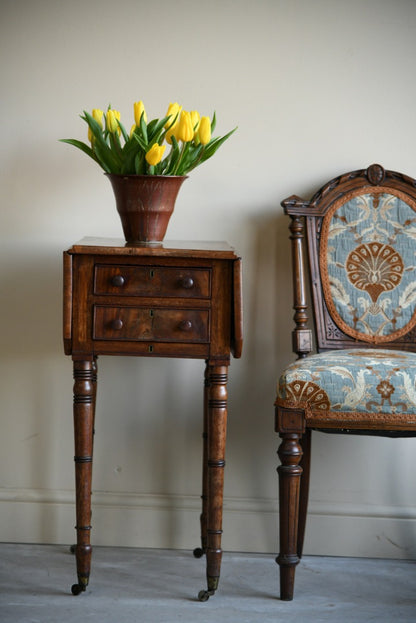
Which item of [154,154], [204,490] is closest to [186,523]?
[204,490]

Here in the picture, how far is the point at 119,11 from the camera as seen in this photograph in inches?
90.7

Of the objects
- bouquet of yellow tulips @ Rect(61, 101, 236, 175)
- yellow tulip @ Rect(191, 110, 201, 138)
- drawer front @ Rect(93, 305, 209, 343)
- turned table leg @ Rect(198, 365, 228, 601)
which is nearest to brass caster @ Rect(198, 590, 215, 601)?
turned table leg @ Rect(198, 365, 228, 601)

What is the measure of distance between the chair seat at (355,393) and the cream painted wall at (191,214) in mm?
523

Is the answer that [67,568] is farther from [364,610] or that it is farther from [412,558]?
[412,558]

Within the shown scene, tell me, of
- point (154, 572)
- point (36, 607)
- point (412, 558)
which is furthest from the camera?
point (412, 558)

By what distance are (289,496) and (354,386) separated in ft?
1.09

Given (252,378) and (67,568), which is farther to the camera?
(252,378)

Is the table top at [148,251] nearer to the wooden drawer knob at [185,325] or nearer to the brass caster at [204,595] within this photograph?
the wooden drawer knob at [185,325]

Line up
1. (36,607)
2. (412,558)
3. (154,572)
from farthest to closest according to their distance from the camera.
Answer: (412,558) < (154,572) < (36,607)

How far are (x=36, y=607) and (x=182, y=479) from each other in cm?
66

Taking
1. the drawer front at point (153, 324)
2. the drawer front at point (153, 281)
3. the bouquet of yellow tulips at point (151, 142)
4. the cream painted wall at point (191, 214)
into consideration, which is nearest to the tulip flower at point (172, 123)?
the bouquet of yellow tulips at point (151, 142)

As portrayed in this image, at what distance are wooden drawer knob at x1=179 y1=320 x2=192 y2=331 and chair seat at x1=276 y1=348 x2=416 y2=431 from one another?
0.28m

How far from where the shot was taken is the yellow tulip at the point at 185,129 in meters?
1.95

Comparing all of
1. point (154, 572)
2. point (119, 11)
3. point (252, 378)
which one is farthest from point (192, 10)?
point (154, 572)
